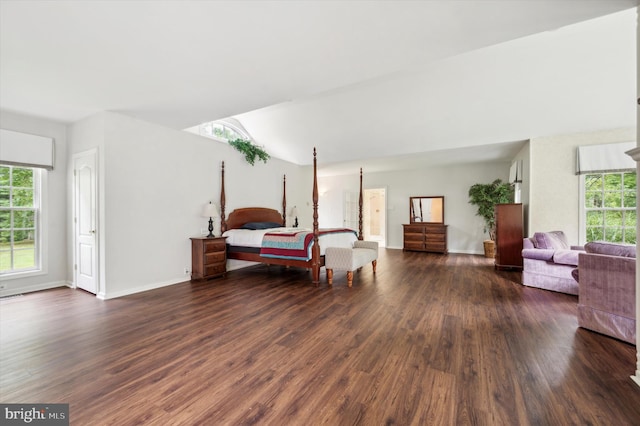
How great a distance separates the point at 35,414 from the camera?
4.64 ft

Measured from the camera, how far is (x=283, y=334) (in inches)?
90.9

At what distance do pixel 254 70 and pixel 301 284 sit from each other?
2899mm

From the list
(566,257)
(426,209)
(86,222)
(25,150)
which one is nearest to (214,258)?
(86,222)

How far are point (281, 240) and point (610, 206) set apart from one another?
5362mm

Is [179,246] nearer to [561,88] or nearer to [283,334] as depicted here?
[283,334]

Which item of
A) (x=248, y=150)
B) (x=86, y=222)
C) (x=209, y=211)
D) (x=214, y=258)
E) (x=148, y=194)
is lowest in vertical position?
(x=214, y=258)

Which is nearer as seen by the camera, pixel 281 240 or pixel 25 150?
pixel 25 150

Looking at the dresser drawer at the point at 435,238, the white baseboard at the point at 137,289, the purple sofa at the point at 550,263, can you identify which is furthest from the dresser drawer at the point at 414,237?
the white baseboard at the point at 137,289

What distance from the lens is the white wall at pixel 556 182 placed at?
4355 millimetres

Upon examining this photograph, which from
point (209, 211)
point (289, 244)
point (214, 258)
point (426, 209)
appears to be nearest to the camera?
point (289, 244)

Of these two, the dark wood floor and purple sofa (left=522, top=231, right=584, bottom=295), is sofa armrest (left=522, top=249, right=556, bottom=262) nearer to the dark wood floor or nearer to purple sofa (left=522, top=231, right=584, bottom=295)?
purple sofa (left=522, top=231, right=584, bottom=295)

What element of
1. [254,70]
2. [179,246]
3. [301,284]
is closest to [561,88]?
[254,70]

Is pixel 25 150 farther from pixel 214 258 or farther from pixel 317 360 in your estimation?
pixel 317 360

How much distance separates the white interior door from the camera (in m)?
3.49
